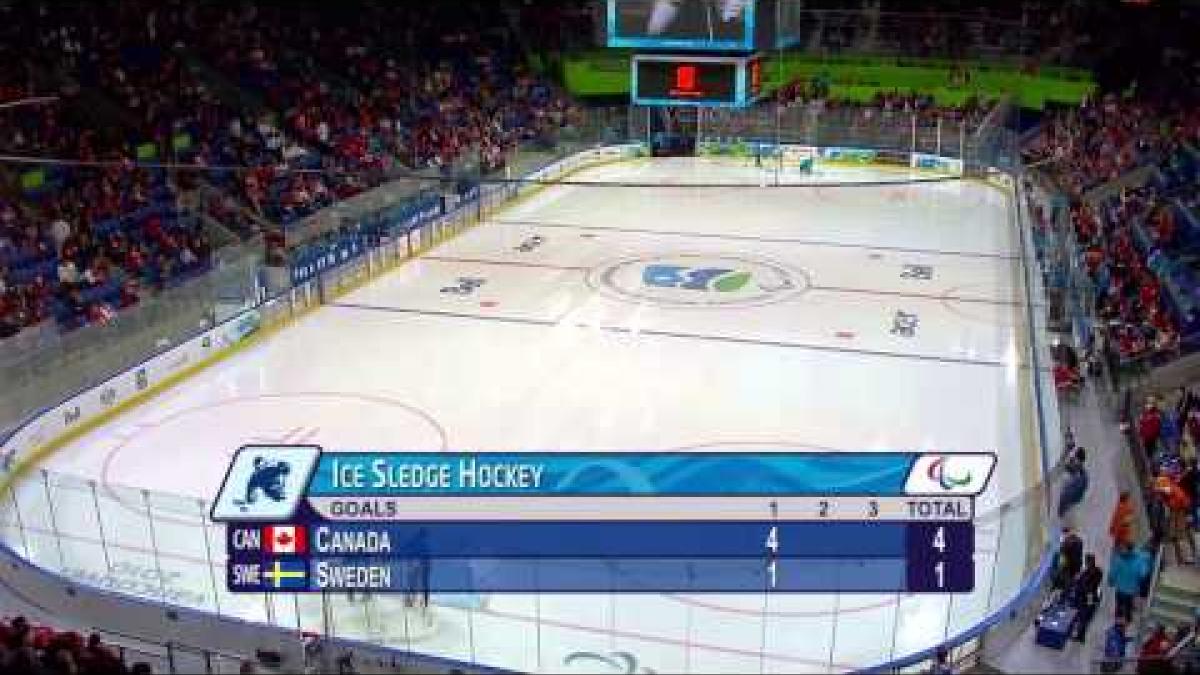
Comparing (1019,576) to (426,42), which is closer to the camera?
(1019,576)

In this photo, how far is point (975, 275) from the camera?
66.5 feet

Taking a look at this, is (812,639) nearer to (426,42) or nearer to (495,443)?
(495,443)

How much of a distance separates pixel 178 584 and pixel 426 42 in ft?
94.4

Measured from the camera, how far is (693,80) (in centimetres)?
2531

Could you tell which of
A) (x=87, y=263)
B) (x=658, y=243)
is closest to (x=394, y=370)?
(x=87, y=263)

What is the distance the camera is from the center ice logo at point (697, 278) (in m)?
20.0

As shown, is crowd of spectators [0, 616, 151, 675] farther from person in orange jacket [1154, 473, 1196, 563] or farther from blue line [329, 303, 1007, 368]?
blue line [329, 303, 1007, 368]

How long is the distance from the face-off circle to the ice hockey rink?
77 mm

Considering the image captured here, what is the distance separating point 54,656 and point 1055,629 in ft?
22.2

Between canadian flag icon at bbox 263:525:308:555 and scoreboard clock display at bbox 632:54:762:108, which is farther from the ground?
scoreboard clock display at bbox 632:54:762:108

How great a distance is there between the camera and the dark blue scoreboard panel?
8.42 metres

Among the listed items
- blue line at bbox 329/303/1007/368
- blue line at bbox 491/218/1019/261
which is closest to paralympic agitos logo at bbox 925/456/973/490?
blue line at bbox 329/303/1007/368

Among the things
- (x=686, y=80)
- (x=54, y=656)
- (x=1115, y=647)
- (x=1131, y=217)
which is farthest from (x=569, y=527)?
(x=686, y=80)

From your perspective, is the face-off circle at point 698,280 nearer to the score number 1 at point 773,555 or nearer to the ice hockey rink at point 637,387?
the ice hockey rink at point 637,387
